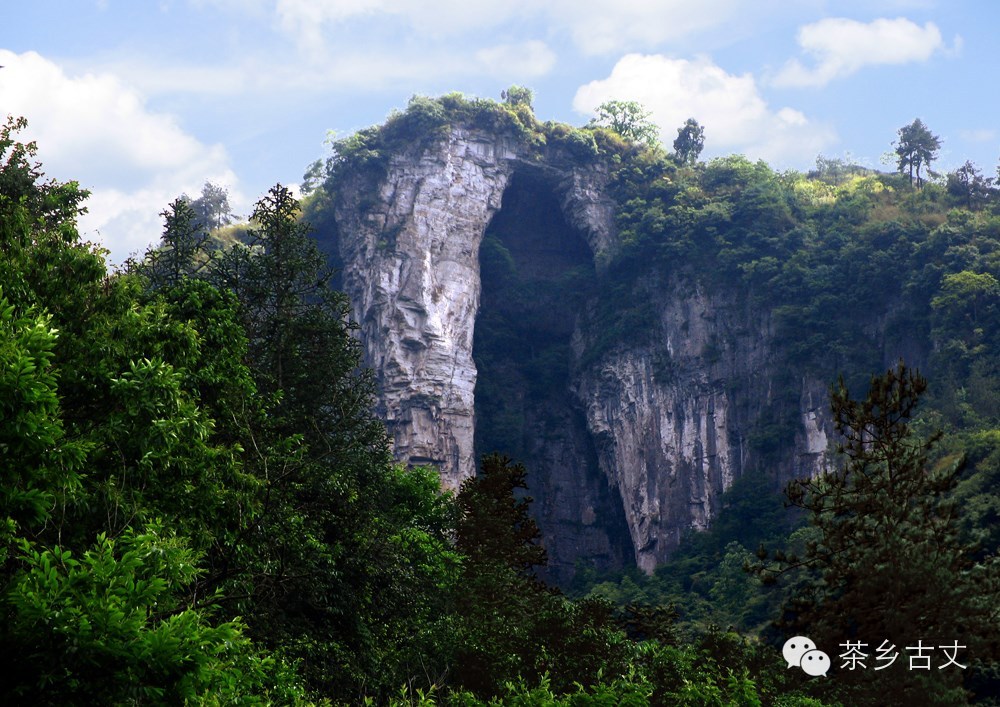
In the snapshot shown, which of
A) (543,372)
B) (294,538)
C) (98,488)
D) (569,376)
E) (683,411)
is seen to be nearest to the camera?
(98,488)

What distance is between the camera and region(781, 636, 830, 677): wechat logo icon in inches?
690

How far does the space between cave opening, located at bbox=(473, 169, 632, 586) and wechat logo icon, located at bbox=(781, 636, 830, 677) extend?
147 feet

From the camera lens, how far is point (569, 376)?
67.9 meters

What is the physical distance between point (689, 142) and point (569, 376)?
1820 centimetres

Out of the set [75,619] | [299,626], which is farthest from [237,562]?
[75,619]

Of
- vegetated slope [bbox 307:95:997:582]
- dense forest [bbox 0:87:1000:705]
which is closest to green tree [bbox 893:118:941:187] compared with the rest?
vegetated slope [bbox 307:95:997:582]

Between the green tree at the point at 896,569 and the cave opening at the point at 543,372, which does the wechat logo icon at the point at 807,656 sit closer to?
the green tree at the point at 896,569

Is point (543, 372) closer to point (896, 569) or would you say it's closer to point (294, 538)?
point (294, 538)

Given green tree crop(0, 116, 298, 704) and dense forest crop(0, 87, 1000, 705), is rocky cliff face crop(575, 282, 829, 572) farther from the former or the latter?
green tree crop(0, 116, 298, 704)

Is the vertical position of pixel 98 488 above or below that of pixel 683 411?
below

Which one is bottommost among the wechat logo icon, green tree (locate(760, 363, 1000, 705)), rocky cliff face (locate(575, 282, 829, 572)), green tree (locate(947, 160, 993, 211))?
the wechat logo icon

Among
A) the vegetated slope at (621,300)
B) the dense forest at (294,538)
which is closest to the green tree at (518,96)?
the vegetated slope at (621,300)

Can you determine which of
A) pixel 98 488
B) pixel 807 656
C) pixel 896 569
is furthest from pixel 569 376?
pixel 98 488

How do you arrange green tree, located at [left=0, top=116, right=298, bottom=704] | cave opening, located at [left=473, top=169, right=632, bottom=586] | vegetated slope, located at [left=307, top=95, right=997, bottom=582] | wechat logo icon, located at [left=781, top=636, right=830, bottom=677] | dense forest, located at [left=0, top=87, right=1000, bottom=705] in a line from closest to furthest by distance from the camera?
1. green tree, located at [left=0, top=116, right=298, bottom=704]
2. dense forest, located at [left=0, top=87, right=1000, bottom=705]
3. wechat logo icon, located at [left=781, top=636, right=830, bottom=677]
4. vegetated slope, located at [left=307, top=95, right=997, bottom=582]
5. cave opening, located at [left=473, top=169, right=632, bottom=586]
